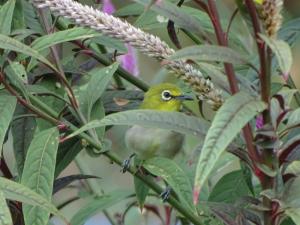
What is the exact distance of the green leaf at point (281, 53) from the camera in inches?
47.6

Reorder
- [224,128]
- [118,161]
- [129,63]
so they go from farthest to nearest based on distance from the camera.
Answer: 1. [129,63]
2. [118,161]
3. [224,128]

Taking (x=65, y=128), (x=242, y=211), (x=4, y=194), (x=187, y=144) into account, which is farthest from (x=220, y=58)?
(x=187, y=144)

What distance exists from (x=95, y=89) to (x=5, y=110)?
25 centimetres

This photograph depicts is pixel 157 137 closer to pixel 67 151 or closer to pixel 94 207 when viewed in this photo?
pixel 94 207

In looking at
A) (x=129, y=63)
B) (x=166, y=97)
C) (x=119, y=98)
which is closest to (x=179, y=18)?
(x=119, y=98)

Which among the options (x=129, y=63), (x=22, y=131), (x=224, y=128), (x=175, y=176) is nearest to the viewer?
(x=224, y=128)

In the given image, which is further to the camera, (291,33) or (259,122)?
(291,33)

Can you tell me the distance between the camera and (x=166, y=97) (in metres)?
2.77

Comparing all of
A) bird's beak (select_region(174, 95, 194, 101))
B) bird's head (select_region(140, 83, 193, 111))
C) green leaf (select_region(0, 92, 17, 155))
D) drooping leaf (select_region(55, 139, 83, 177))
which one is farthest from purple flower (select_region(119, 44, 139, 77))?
green leaf (select_region(0, 92, 17, 155))

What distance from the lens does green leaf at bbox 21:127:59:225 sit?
1653 millimetres

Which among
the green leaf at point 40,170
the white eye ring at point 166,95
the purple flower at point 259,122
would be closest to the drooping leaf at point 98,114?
the green leaf at point 40,170

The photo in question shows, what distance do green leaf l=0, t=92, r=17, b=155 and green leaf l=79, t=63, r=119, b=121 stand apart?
185mm

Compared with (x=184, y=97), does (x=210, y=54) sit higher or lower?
Result: higher

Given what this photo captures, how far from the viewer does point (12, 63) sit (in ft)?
5.85
